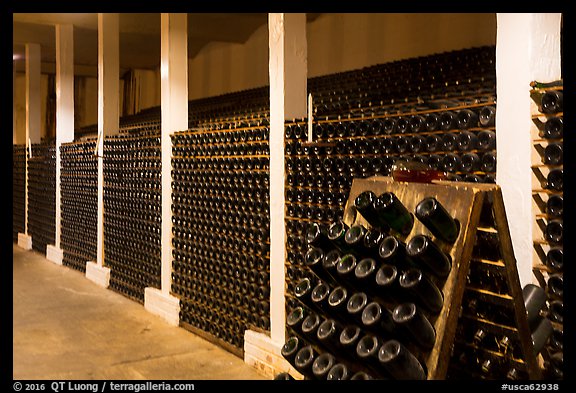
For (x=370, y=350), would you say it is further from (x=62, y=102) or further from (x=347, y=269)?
(x=62, y=102)

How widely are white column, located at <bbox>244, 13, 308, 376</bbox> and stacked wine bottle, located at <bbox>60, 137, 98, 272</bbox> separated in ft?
15.4

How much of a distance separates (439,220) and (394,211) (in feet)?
0.78

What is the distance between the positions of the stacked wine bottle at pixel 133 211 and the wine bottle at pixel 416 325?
15.2 ft

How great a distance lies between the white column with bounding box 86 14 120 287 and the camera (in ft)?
27.1

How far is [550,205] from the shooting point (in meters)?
2.77

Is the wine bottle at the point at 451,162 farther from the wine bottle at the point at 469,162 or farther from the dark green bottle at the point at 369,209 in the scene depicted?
the dark green bottle at the point at 369,209

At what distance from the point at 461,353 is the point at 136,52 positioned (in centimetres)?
1392

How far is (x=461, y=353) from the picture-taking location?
2.73m

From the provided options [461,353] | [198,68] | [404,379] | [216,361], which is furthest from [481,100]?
[198,68]

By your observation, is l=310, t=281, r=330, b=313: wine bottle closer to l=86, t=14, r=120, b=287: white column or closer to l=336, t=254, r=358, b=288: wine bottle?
l=336, t=254, r=358, b=288: wine bottle

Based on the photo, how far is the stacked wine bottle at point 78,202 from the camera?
28.6ft

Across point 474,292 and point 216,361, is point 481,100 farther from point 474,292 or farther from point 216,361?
point 216,361

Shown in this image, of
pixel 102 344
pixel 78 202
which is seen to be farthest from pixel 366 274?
pixel 78 202

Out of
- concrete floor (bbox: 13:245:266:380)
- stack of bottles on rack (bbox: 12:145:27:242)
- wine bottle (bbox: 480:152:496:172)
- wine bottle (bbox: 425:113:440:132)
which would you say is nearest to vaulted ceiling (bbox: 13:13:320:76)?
stack of bottles on rack (bbox: 12:145:27:242)
